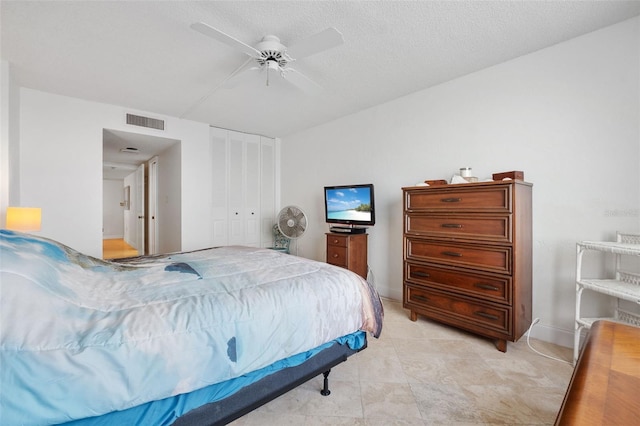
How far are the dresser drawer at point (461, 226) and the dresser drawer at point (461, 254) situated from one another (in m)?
0.08

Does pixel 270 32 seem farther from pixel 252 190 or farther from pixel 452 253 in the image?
pixel 252 190

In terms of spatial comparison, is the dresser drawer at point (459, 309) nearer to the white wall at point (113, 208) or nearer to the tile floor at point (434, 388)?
the tile floor at point (434, 388)

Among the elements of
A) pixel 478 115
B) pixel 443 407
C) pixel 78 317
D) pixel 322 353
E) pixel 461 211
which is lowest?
pixel 443 407

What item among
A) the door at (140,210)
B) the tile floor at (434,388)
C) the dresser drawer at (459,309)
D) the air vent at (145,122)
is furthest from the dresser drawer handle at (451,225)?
the door at (140,210)

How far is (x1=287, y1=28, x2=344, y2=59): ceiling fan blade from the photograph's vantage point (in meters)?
1.74

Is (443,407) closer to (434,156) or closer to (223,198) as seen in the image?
(434,156)

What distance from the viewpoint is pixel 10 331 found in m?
0.76

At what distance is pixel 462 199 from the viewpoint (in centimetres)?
236

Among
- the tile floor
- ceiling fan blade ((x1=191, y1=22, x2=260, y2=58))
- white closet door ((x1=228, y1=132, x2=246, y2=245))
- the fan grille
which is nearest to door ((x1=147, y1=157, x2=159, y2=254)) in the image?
white closet door ((x1=228, y1=132, x2=246, y2=245))

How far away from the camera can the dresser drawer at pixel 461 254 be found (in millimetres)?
2148

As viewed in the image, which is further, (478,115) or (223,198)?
(223,198)

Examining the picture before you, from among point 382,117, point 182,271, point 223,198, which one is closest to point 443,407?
point 182,271

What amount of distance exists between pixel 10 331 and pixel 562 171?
3283mm

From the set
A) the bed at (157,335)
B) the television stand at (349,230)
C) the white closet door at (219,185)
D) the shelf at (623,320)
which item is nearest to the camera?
the bed at (157,335)
